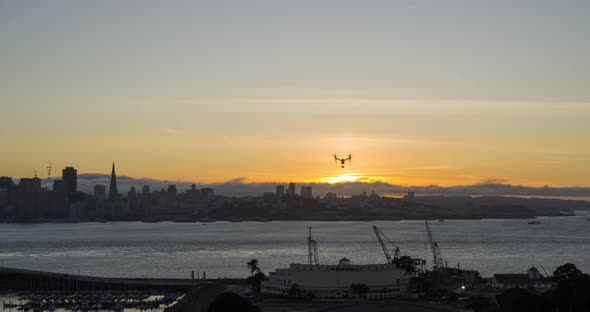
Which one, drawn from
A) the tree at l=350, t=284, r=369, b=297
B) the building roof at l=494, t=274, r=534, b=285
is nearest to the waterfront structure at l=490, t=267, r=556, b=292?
the building roof at l=494, t=274, r=534, b=285

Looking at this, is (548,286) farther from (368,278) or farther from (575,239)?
(575,239)

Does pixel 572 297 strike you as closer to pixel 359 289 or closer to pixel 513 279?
pixel 359 289

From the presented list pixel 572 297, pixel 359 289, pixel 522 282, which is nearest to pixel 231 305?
pixel 359 289

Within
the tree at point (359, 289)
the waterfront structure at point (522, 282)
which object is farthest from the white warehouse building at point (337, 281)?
the waterfront structure at point (522, 282)

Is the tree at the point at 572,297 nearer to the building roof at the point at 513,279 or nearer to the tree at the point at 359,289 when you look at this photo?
the tree at the point at 359,289

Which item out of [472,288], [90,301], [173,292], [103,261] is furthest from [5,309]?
[103,261]

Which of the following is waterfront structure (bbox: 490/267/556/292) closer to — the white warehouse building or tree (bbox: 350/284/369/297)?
the white warehouse building
